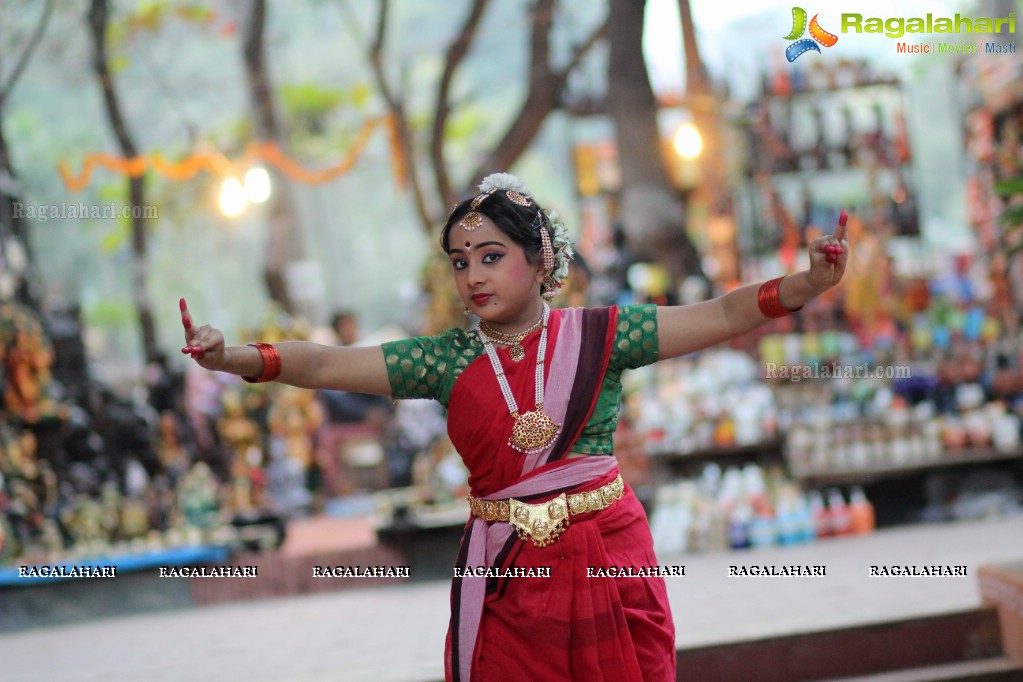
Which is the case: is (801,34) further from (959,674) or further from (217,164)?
(217,164)

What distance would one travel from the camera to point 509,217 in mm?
2225

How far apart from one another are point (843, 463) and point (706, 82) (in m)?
2.68

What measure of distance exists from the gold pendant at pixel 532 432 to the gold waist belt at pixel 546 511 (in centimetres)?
11

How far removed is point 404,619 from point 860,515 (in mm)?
2515

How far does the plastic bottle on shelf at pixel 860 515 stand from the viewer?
5.88 metres

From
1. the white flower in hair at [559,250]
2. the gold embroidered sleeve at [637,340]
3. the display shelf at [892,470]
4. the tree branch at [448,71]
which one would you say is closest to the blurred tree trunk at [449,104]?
the tree branch at [448,71]

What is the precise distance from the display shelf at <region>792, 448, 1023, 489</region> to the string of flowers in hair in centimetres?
401

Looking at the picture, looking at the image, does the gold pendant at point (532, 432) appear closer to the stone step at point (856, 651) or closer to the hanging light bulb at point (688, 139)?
the stone step at point (856, 651)

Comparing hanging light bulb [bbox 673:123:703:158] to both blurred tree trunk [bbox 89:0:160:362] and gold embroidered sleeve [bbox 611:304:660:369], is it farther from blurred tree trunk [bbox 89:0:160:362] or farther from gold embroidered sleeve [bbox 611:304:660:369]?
gold embroidered sleeve [bbox 611:304:660:369]

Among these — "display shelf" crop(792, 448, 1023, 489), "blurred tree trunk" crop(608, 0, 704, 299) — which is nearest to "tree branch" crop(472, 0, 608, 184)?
"blurred tree trunk" crop(608, 0, 704, 299)

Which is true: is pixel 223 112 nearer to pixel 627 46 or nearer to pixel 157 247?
pixel 157 247

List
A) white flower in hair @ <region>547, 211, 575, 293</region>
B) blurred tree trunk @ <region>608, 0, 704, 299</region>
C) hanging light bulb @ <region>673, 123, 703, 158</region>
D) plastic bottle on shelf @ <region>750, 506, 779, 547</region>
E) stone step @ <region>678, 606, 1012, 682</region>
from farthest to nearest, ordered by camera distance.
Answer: blurred tree trunk @ <region>608, 0, 704, 299</region> < hanging light bulb @ <region>673, 123, 703, 158</region> < plastic bottle on shelf @ <region>750, 506, 779, 547</region> < stone step @ <region>678, 606, 1012, 682</region> < white flower in hair @ <region>547, 211, 575, 293</region>

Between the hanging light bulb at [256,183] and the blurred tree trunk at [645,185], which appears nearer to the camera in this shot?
the blurred tree trunk at [645,185]

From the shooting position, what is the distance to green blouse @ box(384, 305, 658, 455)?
7.41 feet
